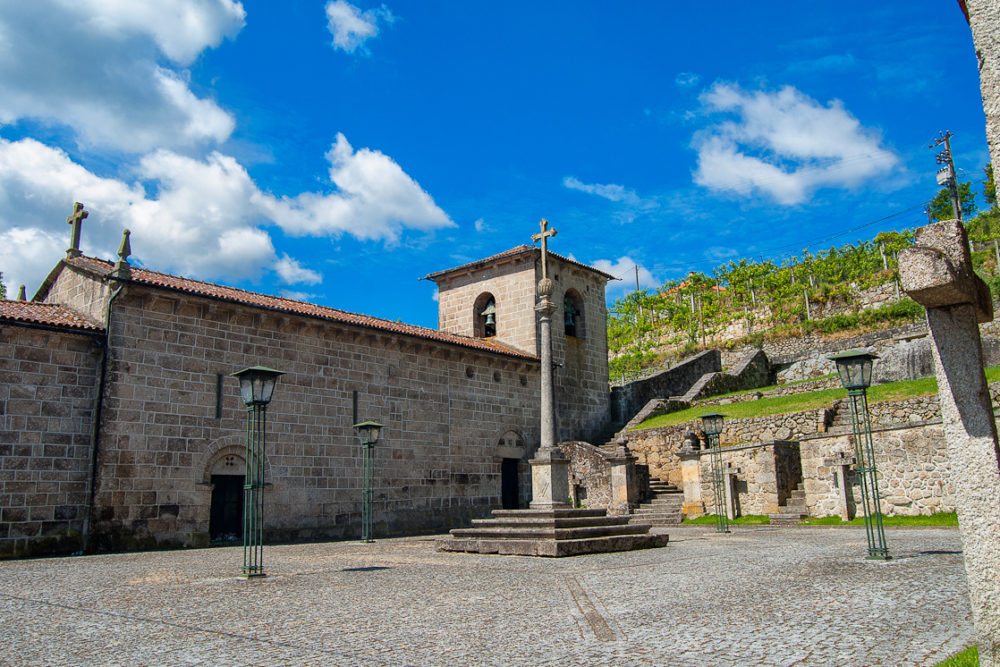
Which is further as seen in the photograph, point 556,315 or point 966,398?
point 556,315

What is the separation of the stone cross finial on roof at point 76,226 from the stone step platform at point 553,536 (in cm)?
1146

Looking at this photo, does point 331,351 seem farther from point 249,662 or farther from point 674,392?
point 674,392

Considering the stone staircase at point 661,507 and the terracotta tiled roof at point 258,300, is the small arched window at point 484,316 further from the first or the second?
the stone staircase at point 661,507

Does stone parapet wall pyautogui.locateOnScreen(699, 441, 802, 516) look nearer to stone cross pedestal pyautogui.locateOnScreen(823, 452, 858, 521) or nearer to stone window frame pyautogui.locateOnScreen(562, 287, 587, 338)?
stone cross pedestal pyautogui.locateOnScreen(823, 452, 858, 521)

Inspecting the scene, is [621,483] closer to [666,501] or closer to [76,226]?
[666,501]

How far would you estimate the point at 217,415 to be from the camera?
15266mm

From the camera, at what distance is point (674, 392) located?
29719 millimetres

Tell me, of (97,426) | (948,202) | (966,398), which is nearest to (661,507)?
(97,426)

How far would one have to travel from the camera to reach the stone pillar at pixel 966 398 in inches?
107

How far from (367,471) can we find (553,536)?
6.85 metres

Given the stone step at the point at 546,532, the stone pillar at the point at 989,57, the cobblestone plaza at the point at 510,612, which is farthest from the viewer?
the stone step at the point at 546,532

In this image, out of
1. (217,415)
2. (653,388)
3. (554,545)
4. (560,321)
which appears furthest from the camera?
(653,388)

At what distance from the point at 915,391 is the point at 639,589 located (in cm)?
1473

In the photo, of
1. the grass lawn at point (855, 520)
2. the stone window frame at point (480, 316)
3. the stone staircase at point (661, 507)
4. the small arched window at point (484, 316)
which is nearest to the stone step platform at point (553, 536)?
the grass lawn at point (855, 520)
